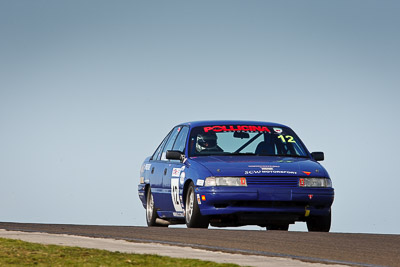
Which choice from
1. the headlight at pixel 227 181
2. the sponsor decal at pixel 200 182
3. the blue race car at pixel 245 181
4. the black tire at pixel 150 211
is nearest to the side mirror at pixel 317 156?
the blue race car at pixel 245 181

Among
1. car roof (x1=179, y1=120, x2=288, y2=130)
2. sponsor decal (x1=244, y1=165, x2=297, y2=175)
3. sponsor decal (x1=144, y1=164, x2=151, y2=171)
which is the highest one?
car roof (x1=179, y1=120, x2=288, y2=130)

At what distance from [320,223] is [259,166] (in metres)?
1.21

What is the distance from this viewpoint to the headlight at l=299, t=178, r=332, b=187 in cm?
1452

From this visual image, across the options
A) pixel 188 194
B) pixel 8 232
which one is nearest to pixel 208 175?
pixel 188 194

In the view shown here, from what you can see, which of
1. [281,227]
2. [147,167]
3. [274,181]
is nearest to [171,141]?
[147,167]

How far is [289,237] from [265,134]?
360 centimetres

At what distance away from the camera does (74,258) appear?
981 cm

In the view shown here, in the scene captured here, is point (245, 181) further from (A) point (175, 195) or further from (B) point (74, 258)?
(B) point (74, 258)

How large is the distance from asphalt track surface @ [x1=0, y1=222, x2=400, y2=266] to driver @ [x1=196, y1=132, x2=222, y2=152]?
1840 millimetres

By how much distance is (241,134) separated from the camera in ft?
52.2

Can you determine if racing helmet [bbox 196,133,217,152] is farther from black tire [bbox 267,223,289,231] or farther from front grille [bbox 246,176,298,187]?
black tire [bbox 267,223,289,231]

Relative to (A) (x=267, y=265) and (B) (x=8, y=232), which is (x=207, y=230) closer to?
(B) (x=8, y=232)

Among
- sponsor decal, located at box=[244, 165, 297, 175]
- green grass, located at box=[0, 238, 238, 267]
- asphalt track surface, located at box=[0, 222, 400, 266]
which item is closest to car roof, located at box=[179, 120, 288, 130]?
sponsor decal, located at box=[244, 165, 297, 175]

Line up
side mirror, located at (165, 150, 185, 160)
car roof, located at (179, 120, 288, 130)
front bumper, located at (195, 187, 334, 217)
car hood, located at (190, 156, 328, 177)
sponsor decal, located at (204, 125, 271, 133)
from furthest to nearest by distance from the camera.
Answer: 1. car roof, located at (179, 120, 288, 130)
2. sponsor decal, located at (204, 125, 271, 133)
3. side mirror, located at (165, 150, 185, 160)
4. car hood, located at (190, 156, 328, 177)
5. front bumper, located at (195, 187, 334, 217)
